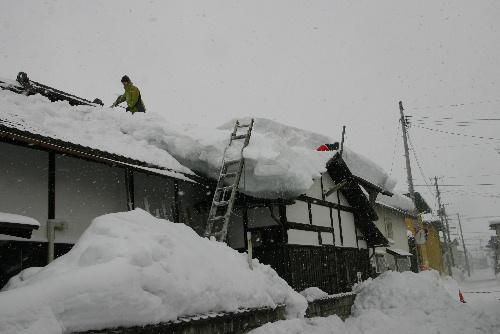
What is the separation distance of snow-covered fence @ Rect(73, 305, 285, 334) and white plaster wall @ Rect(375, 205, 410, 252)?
61.7 feet

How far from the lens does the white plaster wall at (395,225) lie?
26.2m

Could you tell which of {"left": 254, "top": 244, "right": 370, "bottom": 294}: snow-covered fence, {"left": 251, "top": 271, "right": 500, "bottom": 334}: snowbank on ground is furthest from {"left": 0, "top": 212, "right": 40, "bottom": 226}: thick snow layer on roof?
{"left": 254, "top": 244, "right": 370, "bottom": 294}: snow-covered fence

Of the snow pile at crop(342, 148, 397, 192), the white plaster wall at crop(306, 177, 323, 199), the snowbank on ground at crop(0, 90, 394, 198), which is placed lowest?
the white plaster wall at crop(306, 177, 323, 199)

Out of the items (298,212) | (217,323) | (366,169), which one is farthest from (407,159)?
(217,323)

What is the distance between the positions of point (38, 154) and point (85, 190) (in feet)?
4.05

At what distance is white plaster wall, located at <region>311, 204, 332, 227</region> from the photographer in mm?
13836

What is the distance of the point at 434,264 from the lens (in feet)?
142

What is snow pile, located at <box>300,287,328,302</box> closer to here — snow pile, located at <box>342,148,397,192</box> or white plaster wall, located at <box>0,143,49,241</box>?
white plaster wall, located at <box>0,143,49,241</box>

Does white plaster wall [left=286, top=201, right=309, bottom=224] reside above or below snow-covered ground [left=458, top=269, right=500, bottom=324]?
above

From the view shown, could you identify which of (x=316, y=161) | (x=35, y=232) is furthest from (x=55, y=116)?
(x=316, y=161)

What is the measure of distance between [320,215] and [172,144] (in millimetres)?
5812

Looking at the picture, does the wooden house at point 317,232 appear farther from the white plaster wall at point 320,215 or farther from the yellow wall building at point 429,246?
the yellow wall building at point 429,246

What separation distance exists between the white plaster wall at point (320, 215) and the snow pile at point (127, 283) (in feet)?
20.5

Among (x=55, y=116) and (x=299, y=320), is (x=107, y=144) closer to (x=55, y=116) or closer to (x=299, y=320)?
(x=55, y=116)
